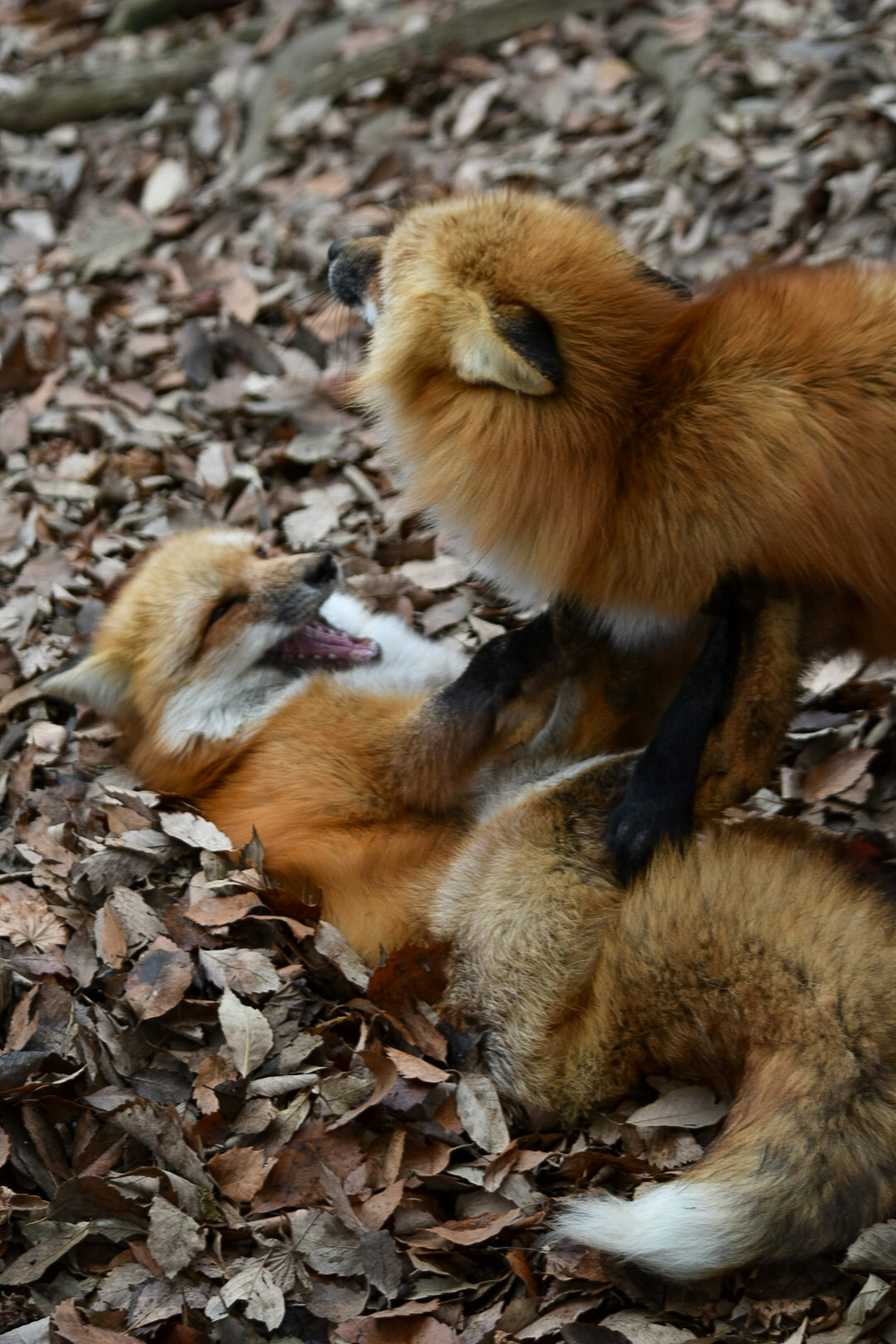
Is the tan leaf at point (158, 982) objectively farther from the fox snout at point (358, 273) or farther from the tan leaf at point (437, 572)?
the tan leaf at point (437, 572)

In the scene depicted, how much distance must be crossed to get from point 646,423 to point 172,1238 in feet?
6.83

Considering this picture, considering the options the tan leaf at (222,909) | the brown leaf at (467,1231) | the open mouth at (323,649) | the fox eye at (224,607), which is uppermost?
the fox eye at (224,607)

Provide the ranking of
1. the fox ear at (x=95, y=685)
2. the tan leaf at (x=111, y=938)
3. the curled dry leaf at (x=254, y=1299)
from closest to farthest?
1. the curled dry leaf at (x=254, y=1299)
2. the tan leaf at (x=111, y=938)
3. the fox ear at (x=95, y=685)

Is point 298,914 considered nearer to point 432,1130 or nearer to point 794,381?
point 432,1130

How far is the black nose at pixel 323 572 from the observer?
155 inches

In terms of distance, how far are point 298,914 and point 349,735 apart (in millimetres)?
627

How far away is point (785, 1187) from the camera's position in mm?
2207

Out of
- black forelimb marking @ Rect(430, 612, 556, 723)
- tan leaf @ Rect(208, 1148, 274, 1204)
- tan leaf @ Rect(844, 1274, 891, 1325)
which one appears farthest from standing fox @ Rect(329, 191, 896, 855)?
tan leaf @ Rect(208, 1148, 274, 1204)

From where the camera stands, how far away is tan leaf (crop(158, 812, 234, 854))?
339cm

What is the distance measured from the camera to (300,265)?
595cm

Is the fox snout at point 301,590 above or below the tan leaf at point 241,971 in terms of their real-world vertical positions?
above

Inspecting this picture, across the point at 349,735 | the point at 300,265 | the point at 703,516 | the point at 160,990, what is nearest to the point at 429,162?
the point at 300,265

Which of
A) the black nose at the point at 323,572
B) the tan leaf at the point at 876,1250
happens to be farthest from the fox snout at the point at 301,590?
the tan leaf at the point at 876,1250

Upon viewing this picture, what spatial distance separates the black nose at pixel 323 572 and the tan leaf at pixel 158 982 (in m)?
1.35
